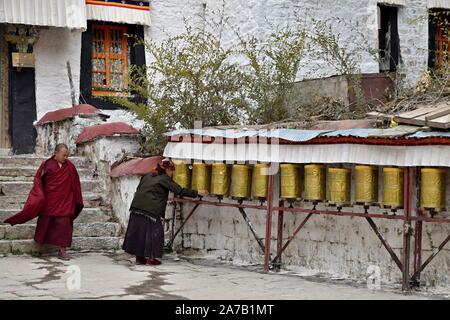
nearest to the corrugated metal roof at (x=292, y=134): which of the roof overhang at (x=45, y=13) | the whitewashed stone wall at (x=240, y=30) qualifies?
the whitewashed stone wall at (x=240, y=30)

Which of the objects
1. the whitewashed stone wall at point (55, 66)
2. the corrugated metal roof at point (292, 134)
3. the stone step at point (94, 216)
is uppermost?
the whitewashed stone wall at point (55, 66)

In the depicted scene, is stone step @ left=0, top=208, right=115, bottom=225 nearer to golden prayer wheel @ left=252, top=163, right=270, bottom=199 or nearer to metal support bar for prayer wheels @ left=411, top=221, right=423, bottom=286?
golden prayer wheel @ left=252, top=163, right=270, bottom=199

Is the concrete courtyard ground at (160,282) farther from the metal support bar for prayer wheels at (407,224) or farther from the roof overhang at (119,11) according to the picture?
the roof overhang at (119,11)

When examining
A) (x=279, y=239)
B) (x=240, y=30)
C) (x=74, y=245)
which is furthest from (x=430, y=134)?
(x=240, y=30)

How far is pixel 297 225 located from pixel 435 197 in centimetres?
211

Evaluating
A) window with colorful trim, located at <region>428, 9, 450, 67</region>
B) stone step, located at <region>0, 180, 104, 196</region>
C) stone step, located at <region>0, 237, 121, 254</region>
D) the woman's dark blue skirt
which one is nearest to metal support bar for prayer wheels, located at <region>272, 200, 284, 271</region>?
the woman's dark blue skirt

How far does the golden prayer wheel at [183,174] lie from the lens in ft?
33.4

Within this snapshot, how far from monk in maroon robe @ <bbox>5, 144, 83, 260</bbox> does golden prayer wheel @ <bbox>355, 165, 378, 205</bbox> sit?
12.2 ft

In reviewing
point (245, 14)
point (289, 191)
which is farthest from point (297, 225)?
point (245, 14)

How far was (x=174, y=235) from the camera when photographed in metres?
10.4

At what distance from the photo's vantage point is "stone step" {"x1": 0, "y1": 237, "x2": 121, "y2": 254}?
9.80 meters

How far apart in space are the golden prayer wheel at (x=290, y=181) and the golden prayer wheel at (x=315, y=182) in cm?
19

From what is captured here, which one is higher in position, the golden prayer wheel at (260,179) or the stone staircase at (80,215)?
the golden prayer wheel at (260,179)

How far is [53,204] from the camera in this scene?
966cm
